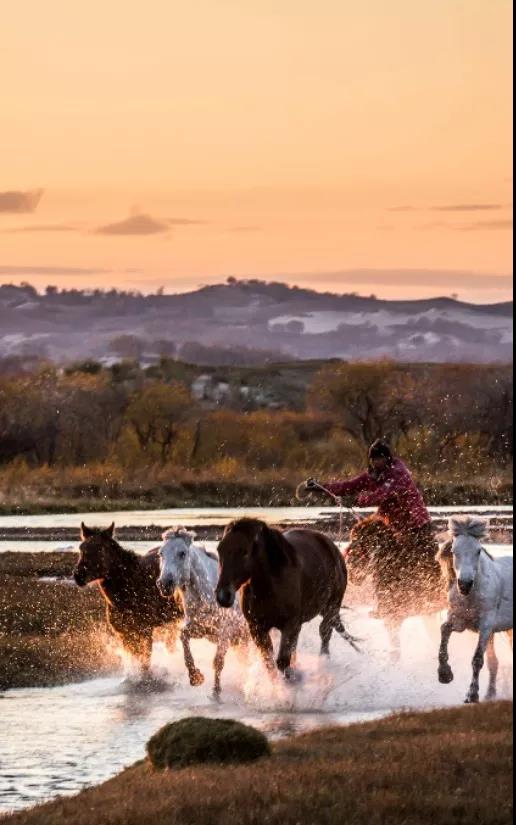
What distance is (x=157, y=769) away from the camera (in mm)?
15078

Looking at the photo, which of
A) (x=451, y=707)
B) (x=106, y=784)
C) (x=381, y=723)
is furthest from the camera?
(x=451, y=707)

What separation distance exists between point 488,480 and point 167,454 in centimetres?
1729

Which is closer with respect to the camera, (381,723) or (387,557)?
(381,723)

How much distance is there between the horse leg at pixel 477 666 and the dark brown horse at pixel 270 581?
161cm

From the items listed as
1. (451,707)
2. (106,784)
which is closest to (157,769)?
(106,784)

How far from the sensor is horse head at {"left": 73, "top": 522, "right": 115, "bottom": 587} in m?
20.8

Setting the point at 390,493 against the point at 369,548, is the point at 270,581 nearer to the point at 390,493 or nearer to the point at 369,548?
the point at 390,493

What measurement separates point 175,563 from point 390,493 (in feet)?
8.39

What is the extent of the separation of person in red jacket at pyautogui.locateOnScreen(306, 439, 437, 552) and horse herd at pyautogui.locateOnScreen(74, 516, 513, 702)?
22cm

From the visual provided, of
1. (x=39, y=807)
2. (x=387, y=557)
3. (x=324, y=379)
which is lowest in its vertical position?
(x=39, y=807)

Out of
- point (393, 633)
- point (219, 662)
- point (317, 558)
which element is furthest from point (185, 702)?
point (393, 633)

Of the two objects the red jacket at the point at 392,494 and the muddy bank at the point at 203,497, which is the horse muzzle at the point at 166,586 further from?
the muddy bank at the point at 203,497

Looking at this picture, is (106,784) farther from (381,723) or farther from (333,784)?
(381,723)

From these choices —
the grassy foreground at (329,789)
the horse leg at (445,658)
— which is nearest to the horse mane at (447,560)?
the horse leg at (445,658)
